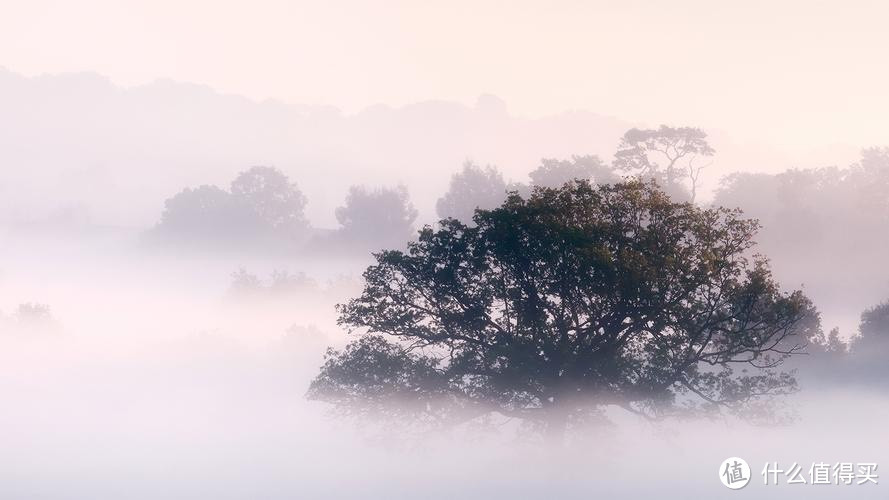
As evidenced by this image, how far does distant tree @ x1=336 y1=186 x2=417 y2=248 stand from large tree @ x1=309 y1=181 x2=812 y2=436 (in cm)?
12795

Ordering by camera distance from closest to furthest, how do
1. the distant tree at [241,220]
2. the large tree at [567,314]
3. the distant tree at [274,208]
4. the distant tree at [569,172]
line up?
the large tree at [567,314] < the distant tree at [569,172] < the distant tree at [241,220] < the distant tree at [274,208]

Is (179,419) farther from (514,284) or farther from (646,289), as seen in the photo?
(646,289)

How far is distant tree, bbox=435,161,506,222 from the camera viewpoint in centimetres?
15338

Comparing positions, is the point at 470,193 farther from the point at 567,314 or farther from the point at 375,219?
the point at 567,314

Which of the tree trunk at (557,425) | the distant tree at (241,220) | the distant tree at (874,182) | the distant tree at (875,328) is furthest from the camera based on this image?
the distant tree at (241,220)

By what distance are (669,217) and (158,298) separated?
131 m

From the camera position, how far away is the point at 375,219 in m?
176

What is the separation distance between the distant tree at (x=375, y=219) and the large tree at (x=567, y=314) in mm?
127952

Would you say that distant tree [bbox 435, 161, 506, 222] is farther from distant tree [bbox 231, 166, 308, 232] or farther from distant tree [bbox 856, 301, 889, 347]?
distant tree [bbox 856, 301, 889, 347]

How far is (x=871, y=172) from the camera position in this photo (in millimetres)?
151250

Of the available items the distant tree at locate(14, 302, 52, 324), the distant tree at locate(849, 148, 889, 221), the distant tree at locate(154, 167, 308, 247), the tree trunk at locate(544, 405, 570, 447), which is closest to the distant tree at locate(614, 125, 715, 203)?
the distant tree at locate(849, 148, 889, 221)

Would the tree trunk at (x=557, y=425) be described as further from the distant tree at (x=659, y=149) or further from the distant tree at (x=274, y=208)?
the distant tree at (x=274, y=208)

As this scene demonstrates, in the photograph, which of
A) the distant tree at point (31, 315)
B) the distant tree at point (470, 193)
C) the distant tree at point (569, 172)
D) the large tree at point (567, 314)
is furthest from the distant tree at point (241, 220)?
the large tree at point (567, 314)

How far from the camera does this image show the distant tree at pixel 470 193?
153 m
